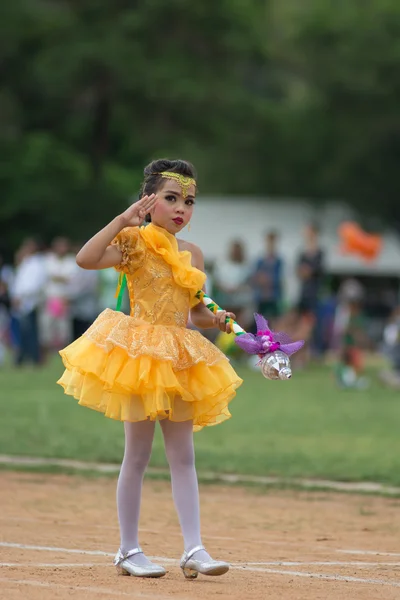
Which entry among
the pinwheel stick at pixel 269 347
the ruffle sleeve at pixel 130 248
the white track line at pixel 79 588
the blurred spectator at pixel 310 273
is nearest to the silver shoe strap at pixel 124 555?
the white track line at pixel 79 588

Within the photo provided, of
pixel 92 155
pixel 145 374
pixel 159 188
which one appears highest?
pixel 92 155

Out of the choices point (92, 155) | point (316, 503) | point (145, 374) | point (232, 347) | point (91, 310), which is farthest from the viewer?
point (92, 155)

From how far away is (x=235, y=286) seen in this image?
22844mm

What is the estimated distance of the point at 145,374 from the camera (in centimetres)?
626

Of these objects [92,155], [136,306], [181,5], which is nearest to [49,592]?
[136,306]

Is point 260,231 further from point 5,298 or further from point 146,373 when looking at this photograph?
point 146,373

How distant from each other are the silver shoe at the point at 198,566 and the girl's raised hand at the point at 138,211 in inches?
59.9

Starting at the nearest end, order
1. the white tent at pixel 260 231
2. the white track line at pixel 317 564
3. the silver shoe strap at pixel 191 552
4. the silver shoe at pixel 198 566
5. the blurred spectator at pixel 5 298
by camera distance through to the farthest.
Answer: the silver shoe at pixel 198 566
the silver shoe strap at pixel 191 552
the white track line at pixel 317 564
the blurred spectator at pixel 5 298
the white tent at pixel 260 231

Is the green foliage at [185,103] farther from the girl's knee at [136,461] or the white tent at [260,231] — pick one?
the girl's knee at [136,461]

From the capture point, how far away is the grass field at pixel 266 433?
11406mm

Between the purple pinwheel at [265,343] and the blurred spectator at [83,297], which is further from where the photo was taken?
the blurred spectator at [83,297]

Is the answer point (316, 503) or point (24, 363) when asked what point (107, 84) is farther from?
point (316, 503)

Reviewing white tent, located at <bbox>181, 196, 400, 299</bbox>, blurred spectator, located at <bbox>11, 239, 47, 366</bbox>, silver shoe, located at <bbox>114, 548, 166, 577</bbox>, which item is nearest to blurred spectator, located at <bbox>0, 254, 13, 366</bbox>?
blurred spectator, located at <bbox>11, 239, 47, 366</bbox>

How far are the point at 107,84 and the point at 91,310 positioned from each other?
22.0 meters
